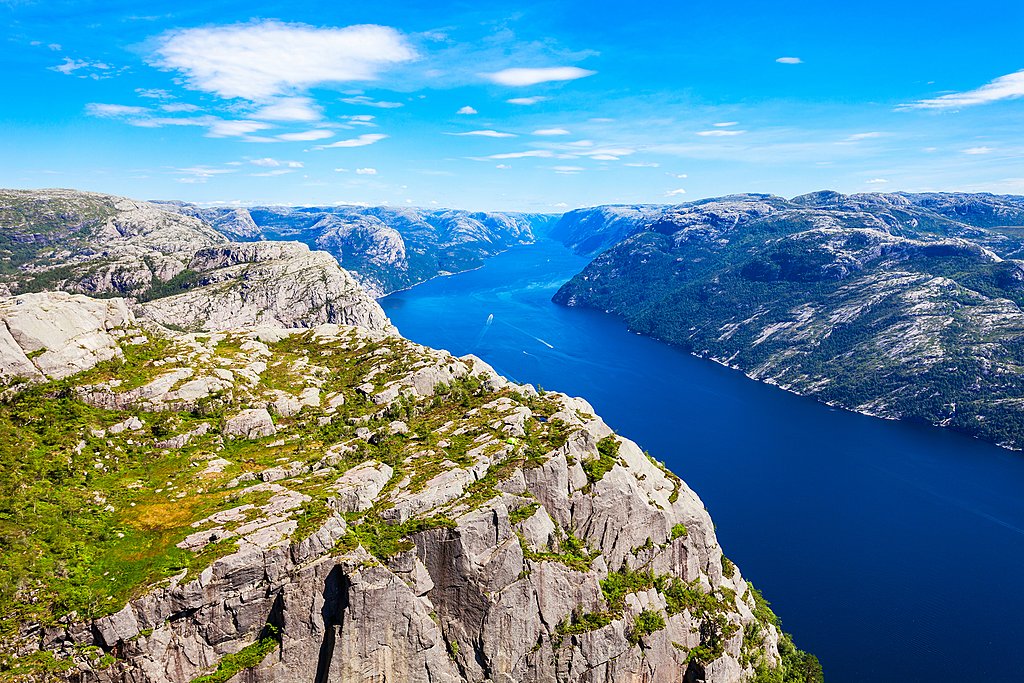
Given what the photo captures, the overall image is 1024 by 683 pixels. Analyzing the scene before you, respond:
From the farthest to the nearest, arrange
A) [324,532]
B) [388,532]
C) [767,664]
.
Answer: [767,664] < [388,532] < [324,532]

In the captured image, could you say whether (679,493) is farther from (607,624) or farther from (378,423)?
(378,423)

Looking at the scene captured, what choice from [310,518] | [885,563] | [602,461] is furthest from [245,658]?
[885,563]

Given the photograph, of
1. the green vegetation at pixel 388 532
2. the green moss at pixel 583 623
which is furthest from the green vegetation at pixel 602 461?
the green vegetation at pixel 388 532

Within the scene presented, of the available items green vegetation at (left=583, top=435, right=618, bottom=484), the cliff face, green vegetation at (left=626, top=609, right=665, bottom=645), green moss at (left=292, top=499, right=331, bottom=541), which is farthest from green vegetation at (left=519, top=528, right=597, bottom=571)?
green moss at (left=292, top=499, right=331, bottom=541)

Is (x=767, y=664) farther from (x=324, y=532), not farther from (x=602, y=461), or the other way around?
(x=324, y=532)

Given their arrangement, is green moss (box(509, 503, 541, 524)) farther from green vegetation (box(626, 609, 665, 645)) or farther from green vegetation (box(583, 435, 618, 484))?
green vegetation (box(626, 609, 665, 645))
